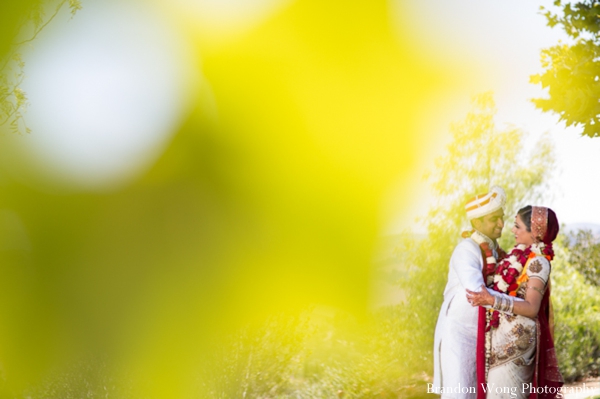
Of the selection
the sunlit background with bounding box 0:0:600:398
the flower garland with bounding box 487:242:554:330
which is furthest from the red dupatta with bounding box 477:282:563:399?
the sunlit background with bounding box 0:0:600:398

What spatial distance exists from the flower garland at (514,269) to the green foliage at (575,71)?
3501 millimetres

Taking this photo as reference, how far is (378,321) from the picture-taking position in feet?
18.6

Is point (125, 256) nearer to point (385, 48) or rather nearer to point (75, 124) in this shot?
point (75, 124)

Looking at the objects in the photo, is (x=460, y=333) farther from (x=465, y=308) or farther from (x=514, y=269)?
(x=514, y=269)

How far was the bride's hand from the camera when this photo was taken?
2828 mm

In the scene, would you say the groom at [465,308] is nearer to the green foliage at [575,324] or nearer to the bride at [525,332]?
the bride at [525,332]

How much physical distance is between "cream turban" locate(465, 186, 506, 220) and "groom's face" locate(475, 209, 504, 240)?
0.03 m

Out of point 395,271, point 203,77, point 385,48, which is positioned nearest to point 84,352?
point 203,77

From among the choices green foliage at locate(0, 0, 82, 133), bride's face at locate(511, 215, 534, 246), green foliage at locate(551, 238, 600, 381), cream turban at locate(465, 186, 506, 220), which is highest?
green foliage at locate(0, 0, 82, 133)

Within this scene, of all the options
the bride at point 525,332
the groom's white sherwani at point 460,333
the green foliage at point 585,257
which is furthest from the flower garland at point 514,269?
the green foliage at point 585,257

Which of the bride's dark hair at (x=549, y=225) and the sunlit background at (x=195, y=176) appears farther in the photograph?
the sunlit background at (x=195, y=176)

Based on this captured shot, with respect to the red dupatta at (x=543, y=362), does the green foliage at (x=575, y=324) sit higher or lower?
higher

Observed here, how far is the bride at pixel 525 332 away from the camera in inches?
115

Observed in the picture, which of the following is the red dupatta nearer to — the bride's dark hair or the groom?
the groom
